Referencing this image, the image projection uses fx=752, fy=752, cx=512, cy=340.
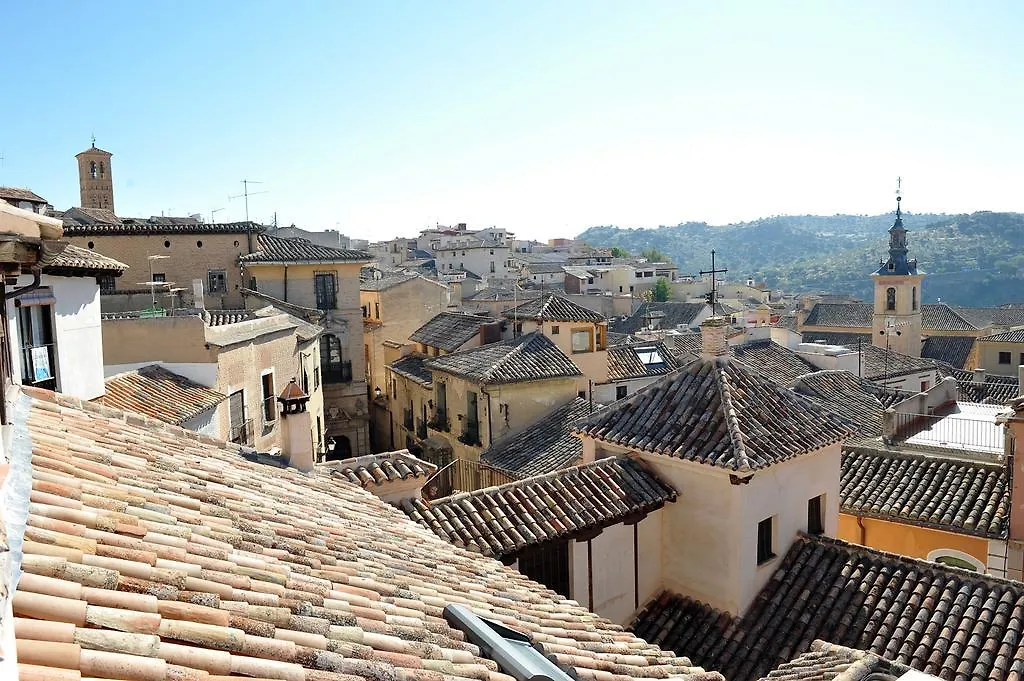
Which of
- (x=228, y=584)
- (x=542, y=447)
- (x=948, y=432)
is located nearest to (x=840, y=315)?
(x=948, y=432)

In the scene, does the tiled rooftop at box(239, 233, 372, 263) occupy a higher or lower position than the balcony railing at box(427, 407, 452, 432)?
higher

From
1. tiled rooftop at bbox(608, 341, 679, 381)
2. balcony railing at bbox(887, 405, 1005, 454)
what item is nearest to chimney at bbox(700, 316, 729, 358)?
balcony railing at bbox(887, 405, 1005, 454)

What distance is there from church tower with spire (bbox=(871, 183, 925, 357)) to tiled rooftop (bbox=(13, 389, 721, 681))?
51.1 m

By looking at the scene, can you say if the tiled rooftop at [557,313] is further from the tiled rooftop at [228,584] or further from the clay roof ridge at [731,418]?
the tiled rooftop at [228,584]

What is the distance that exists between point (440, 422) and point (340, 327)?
28.0ft

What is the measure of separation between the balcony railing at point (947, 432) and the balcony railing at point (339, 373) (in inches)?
851

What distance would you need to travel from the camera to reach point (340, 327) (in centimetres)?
3200

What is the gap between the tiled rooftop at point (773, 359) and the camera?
31.2 metres

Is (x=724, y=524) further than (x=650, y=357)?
No

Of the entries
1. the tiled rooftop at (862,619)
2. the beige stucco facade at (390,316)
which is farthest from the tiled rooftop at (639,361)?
the tiled rooftop at (862,619)

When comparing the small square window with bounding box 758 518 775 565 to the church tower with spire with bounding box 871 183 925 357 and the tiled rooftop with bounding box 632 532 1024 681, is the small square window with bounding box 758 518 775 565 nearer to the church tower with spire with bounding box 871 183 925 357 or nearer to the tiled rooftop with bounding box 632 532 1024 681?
the tiled rooftop with bounding box 632 532 1024 681

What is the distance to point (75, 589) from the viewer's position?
3.35 meters

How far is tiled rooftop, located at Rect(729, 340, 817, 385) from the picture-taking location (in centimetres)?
3121

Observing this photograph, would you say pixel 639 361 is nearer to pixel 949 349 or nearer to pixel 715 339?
pixel 715 339
